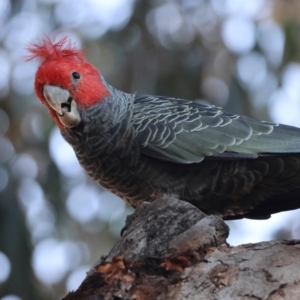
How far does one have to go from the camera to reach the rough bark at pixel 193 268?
261cm

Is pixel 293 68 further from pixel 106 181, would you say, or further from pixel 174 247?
pixel 174 247

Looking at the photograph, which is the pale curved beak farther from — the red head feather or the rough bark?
the rough bark

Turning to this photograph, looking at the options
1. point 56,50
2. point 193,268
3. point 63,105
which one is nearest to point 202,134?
point 63,105

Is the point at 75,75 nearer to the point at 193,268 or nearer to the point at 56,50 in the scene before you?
the point at 56,50

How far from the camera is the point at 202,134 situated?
4.10 meters

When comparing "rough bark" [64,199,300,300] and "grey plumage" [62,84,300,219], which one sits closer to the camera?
"rough bark" [64,199,300,300]

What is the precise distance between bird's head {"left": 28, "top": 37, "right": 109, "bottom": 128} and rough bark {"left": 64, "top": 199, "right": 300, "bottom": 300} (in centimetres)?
135

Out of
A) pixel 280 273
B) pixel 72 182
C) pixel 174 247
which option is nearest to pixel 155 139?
pixel 174 247

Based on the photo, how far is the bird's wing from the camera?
3.92 metres

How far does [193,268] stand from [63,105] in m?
1.79

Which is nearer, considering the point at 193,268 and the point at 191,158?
the point at 193,268

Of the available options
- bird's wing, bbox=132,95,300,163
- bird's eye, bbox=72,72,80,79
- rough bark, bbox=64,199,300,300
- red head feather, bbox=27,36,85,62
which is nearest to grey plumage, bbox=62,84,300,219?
bird's wing, bbox=132,95,300,163

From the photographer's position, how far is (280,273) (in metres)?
2.69

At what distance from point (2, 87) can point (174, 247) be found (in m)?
5.58
